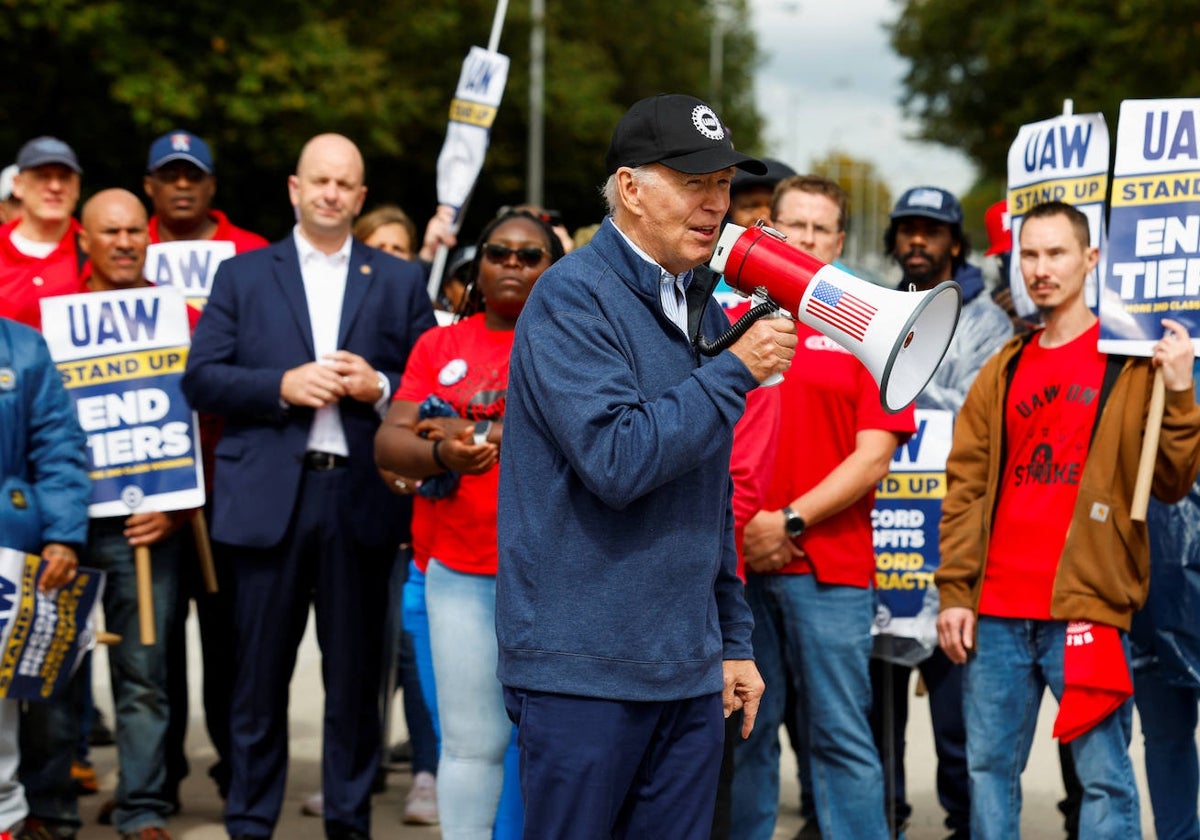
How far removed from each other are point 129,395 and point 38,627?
1.01m

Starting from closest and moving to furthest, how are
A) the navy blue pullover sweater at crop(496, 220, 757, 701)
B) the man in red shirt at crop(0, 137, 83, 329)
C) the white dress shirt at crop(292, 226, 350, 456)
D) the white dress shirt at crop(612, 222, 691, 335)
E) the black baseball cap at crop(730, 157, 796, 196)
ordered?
the navy blue pullover sweater at crop(496, 220, 757, 701), the white dress shirt at crop(612, 222, 691, 335), the white dress shirt at crop(292, 226, 350, 456), the black baseball cap at crop(730, 157, 796, 196), the man in red shirt at crop(0, 137, 83, 329)

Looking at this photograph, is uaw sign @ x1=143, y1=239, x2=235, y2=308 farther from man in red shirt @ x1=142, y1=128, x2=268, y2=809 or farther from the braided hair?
the braided hair

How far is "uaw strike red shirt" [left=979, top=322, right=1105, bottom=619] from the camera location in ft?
16.9

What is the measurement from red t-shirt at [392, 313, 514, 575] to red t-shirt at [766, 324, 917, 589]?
0.97 meters

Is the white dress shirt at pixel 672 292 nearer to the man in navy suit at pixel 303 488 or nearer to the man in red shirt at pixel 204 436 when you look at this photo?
the man in navy suit at pixel 303 488

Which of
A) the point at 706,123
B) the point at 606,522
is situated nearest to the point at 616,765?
the point at 606,522

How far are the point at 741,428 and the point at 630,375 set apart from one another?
1675mm

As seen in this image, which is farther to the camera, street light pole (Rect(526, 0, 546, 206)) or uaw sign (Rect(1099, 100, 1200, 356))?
street light pole (Rect(526, 0, 546, 206))

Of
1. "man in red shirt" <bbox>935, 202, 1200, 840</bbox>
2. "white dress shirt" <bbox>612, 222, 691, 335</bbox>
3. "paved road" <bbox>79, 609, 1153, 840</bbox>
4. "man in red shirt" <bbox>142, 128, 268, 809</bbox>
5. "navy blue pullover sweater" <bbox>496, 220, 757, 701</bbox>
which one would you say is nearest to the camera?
"navy blue pullover sweater" <bbox>496, 220, 757, 701</bbox>

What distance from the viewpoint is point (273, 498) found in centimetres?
612

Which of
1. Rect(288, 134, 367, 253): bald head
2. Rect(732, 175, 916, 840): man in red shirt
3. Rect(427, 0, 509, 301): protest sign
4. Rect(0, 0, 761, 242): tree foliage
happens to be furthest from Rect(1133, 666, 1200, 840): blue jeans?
Rect(0, 0, 761, 242): tree foliage

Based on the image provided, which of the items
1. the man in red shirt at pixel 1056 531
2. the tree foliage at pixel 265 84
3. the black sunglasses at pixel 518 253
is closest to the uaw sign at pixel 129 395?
the black sunglasses at pixel 518 253

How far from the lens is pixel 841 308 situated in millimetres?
3627

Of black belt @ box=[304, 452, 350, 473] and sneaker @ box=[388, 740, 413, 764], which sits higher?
black belt @ box=[304, 452, 350, 473]
